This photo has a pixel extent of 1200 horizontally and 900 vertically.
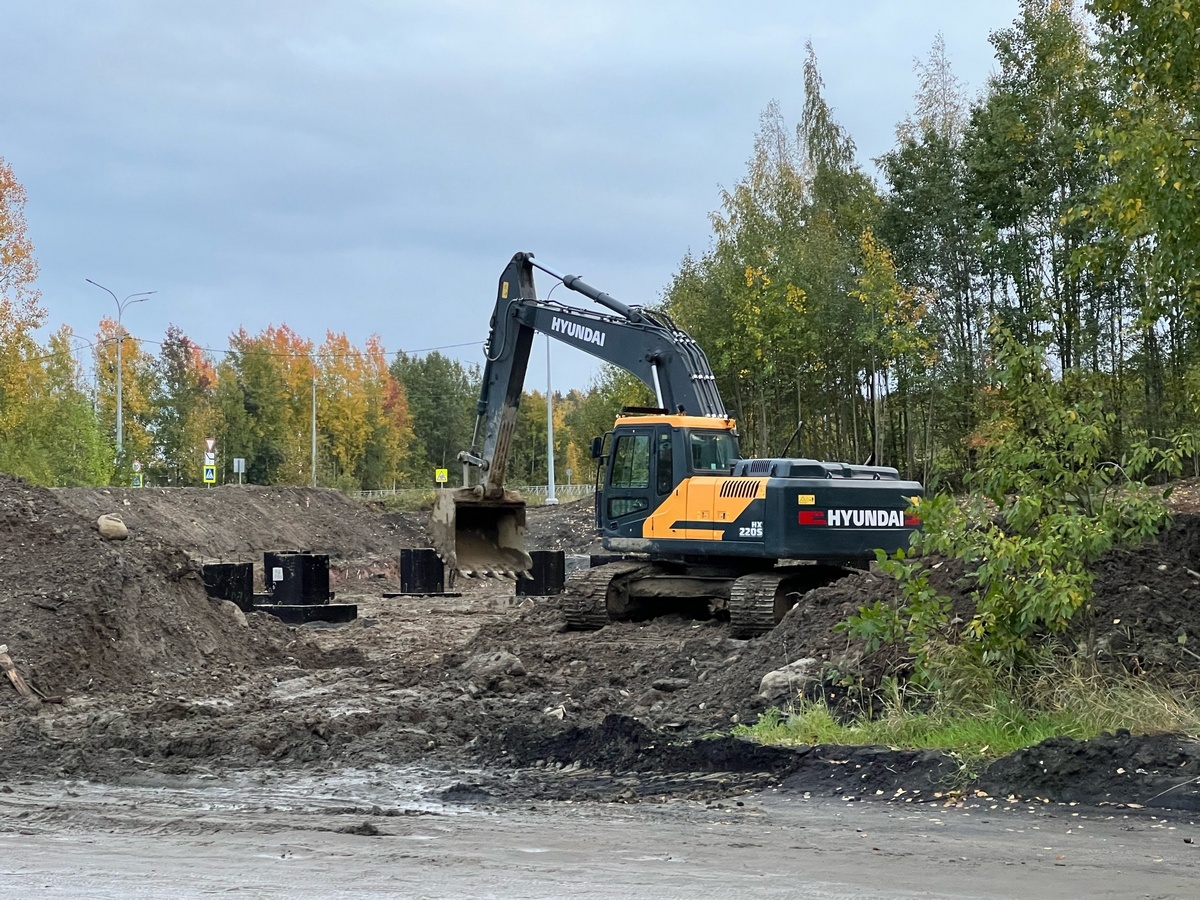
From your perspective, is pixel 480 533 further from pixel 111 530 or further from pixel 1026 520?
pixel 1026 520

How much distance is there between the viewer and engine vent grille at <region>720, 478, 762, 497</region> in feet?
48.2

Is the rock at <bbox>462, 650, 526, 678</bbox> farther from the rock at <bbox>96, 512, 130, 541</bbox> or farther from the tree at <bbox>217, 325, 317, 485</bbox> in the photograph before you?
the tree at <bbox>217, 325, 317, 485</bbox>

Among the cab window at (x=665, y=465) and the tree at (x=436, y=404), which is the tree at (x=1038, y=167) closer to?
the cab window at (x=665, y=465)

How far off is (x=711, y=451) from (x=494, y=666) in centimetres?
432

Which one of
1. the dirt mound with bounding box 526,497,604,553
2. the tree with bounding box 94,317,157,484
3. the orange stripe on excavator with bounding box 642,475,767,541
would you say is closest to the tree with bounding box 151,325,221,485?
the tree with bounding box 94,317,157,484

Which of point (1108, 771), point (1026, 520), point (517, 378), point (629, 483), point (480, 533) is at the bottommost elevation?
point (1108, 771)

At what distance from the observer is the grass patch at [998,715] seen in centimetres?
817

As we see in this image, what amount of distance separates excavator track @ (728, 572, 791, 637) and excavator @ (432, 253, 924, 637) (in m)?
0.01

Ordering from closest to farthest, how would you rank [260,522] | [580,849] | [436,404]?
1. [580,849]
2. [260,522]
3. [436,404]

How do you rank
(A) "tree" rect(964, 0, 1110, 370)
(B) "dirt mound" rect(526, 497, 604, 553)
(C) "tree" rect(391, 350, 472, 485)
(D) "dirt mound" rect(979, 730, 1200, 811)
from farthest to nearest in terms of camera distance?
(C) "tree" rect(391, 350, 472, 485) → (B) "dirt mound" rect(526, 497, 604, 553) → (A) "tree" rect(964, 0, 1110, 370) → (D) "dirt mound" rect(979, 730, 1200, 811)

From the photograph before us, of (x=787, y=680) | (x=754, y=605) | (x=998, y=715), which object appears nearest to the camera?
(x=998, y=715)

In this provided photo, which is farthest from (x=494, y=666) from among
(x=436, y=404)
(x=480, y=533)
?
(x=436, y=404)

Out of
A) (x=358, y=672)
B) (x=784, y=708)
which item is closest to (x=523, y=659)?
(x=358, y=672)

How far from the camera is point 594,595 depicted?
1575 cm
